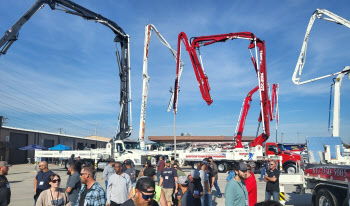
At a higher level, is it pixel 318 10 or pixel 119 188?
pixel 318 10

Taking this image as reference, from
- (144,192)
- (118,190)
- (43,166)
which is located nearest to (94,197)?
(118,190)

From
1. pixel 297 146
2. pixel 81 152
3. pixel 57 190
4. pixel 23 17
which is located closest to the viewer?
pixel 57 190

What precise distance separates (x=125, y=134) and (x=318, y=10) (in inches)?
717

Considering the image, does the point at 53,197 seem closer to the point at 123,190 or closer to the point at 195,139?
the point at 123,190

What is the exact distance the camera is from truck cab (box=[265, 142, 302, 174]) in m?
23.0

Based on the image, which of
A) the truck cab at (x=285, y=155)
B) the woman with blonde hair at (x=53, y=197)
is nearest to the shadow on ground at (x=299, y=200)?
the woman with blonde hair at (x=53, y=197)

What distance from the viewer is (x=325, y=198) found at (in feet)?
25.0

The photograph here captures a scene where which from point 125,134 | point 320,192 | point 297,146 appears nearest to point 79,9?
point 125,134

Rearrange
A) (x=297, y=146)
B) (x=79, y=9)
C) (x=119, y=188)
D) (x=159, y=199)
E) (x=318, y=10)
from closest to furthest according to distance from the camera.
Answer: (x=159, y=199) < (x=119, y=188) < (x=318, y=10) < (x=79, y=9) < (x=297, y=146)

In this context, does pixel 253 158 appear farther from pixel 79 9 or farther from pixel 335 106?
pixel 79 9

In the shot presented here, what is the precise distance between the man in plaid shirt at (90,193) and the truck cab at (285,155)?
20.8 meters

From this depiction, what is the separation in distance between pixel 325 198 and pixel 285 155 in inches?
666

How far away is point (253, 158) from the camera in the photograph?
23953 millimetres

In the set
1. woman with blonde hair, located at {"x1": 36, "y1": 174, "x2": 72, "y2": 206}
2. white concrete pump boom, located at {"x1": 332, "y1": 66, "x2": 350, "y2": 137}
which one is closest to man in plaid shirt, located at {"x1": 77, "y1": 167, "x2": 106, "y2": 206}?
woman with blonde hair, located at {"x1": 36, "y1": 174, "x2": 72, "y2": 206}
